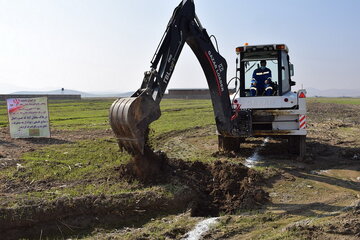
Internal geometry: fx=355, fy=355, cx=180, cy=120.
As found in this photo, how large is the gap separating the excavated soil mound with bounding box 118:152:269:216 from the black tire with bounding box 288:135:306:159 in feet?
8.12

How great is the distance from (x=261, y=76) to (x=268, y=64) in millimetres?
522

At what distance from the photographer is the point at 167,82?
294 inches

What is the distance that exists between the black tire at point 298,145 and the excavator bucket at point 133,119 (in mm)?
4813

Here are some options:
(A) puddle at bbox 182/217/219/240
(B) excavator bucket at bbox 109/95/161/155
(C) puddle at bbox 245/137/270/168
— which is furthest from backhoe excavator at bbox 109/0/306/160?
(A) puddle at bbox 182/217/219/240

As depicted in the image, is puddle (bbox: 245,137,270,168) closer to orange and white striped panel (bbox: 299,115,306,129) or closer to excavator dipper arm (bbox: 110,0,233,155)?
excavator dipper arm (bbox: 110,0,233,155)

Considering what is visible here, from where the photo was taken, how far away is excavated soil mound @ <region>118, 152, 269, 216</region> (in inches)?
253

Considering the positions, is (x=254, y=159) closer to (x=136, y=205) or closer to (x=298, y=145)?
(x=298, y=145)

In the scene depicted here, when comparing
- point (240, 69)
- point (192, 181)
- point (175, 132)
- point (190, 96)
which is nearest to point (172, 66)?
point (192, 181)

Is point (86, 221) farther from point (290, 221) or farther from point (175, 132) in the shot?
point (175, 132)

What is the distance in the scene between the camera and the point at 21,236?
18.6ft

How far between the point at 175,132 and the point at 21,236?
10200 millimetres

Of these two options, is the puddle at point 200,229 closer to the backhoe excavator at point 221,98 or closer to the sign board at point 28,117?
the backhoe excavator at point 221,98

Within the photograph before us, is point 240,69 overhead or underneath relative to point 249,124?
overhead

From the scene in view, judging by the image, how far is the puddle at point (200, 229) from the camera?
5.14 metres
